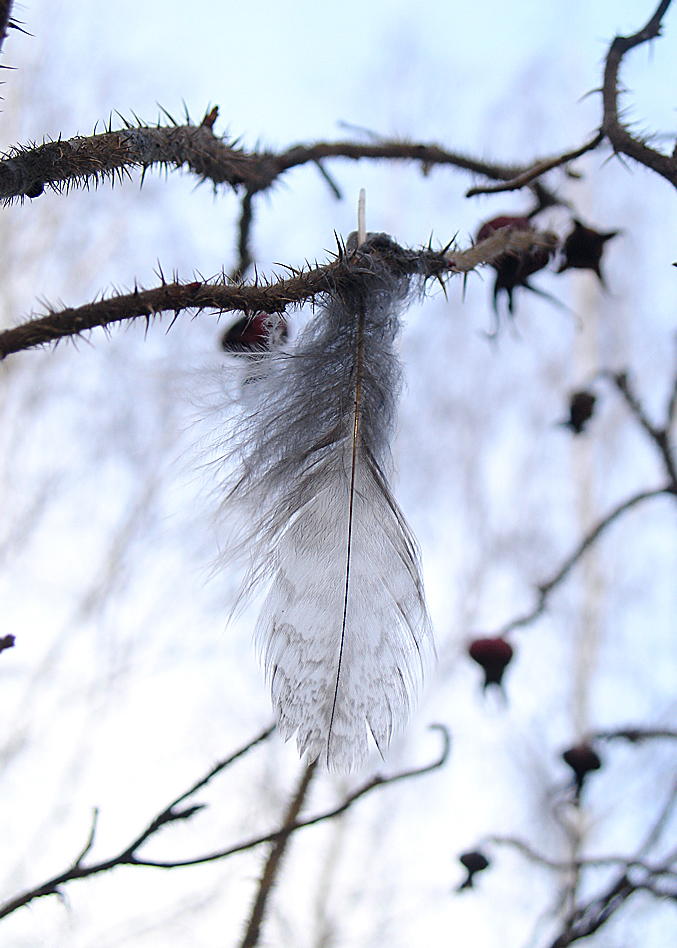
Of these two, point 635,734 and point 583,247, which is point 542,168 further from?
point 635,734

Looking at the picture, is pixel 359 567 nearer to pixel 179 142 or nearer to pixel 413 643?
pixel 413 643

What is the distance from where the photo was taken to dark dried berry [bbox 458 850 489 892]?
2.71 feet

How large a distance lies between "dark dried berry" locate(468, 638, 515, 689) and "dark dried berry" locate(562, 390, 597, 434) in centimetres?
36

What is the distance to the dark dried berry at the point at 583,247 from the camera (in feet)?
2.26

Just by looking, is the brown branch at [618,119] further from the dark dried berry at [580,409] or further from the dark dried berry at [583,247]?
A: the dark dried berry at [580,409]

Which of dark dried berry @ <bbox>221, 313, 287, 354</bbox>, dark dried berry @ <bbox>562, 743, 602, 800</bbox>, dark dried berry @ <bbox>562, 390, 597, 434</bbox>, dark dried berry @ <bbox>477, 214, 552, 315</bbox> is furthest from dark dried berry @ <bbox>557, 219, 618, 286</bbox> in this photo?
dark dried berry @ <bbox>562, 743, 602, 800</bbox>

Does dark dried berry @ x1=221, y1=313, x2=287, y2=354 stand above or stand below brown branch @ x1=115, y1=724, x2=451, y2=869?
above

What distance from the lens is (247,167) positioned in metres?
0.59

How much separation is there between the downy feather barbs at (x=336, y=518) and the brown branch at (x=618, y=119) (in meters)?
0.17

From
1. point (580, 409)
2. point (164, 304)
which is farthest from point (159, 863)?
point (580, 409)

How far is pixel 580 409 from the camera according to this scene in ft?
3.56

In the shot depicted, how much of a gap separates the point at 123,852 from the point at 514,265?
547 mm

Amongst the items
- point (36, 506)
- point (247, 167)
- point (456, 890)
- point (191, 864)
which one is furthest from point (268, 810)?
point (247, 167)

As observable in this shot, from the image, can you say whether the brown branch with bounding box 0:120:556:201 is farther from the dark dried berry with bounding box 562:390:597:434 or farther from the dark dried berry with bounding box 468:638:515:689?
the dark dried berry with bounding box 468:638:515:689
